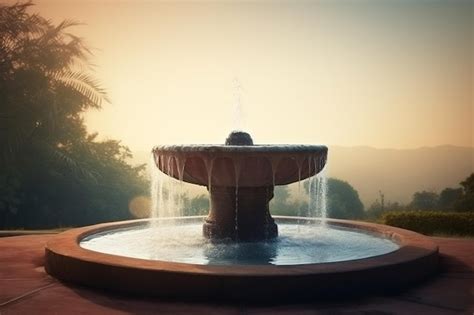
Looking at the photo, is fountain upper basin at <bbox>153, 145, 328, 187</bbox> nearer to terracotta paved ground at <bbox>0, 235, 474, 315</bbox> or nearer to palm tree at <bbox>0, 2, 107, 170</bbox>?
terracotta paved ground at <bbox>0, 235, 474, 315</bbox>

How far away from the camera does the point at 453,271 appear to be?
6426 mm

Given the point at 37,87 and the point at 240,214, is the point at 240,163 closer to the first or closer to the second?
the point at 240,214

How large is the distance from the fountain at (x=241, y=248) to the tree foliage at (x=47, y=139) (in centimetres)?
1034

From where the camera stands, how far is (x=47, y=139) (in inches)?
769

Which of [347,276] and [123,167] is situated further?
[123,167]

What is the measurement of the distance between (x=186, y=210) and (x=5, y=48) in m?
11.1

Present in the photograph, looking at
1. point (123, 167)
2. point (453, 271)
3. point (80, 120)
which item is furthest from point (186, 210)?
point (453, 271)

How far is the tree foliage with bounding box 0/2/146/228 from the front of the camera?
1838 centimetres

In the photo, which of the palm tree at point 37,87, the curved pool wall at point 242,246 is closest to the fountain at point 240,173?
the curved pool wall at point 242,246

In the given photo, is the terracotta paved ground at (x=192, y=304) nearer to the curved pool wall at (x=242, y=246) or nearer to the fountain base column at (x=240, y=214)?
the curved pool wall at (x=242, y=246)

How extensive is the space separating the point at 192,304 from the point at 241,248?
2.52m

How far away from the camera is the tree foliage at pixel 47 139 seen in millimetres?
18375

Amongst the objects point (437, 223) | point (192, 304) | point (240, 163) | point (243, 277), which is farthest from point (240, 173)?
point (437, 223)

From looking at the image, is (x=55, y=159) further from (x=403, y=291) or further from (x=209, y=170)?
(x=403, y=291)
